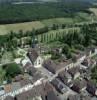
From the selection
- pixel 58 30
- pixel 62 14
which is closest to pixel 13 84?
pixel 58 30

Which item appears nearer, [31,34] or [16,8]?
[31,34]

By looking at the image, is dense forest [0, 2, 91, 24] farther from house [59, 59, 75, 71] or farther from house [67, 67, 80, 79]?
house [67, 67, 80, 79]

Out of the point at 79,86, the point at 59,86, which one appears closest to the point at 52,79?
the point at 59,86

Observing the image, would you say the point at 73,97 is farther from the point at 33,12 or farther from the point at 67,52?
the point at 33,12

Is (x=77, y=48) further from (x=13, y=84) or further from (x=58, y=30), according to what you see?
(x=13, y=84)

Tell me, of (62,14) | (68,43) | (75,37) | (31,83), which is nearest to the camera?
(31,83)

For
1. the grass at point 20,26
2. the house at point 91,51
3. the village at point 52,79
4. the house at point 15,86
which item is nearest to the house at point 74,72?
the village at point 52,79
